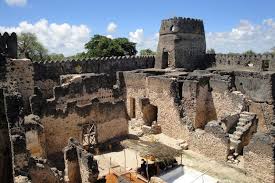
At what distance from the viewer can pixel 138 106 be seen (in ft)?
65.9

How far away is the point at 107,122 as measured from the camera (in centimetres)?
1591

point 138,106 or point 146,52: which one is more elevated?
point 146,52

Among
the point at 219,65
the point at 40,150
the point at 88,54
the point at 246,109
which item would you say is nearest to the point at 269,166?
the point at 246,109

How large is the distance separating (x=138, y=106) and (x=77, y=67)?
18.1ft

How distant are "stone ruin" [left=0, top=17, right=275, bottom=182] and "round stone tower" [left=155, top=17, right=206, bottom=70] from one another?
0.25 ft

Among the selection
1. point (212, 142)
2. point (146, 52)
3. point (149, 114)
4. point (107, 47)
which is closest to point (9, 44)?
point (149, 114)

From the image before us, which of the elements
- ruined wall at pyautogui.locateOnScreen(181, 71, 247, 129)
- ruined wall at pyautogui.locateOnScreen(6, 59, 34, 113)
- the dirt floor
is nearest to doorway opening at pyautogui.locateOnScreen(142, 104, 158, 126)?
ruined wall at pyautogui.locateOnScreen(181, 71, 247, 129)

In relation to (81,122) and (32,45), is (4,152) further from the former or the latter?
(32,45)

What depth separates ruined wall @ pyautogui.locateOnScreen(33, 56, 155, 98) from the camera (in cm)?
2091

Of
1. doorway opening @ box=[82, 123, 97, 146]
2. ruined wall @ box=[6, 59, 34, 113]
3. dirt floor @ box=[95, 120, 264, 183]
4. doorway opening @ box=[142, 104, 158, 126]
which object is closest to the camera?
dirt floor @ box=[95, 120, 264, 183]

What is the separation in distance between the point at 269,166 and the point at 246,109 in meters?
5.47

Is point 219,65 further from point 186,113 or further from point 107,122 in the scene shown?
point 107,122

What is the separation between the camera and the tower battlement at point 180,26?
2430 cm

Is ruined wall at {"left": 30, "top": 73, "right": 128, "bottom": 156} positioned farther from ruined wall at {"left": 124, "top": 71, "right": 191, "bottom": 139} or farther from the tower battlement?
the tower battlement
